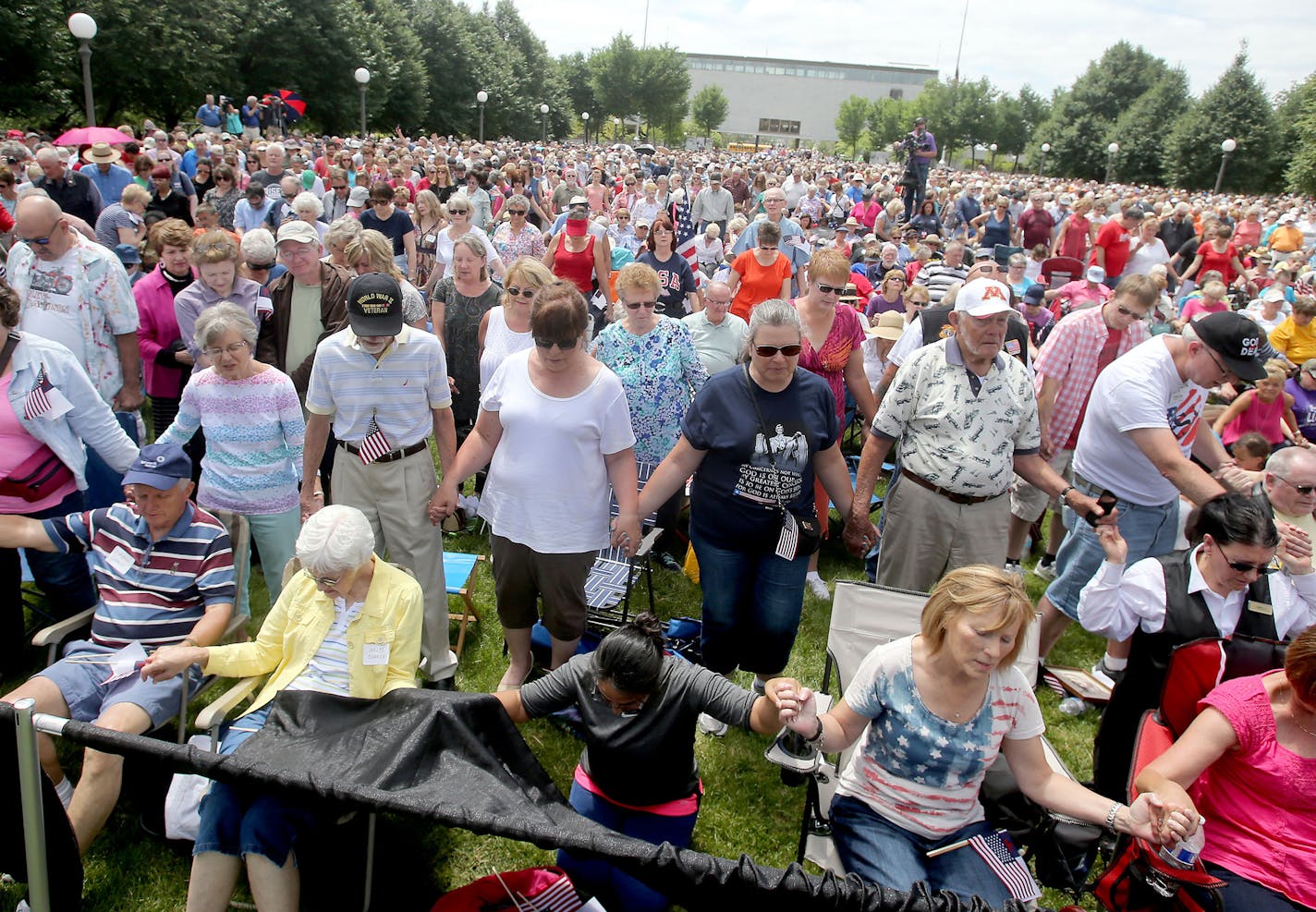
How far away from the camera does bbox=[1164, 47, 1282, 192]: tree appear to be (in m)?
45.4

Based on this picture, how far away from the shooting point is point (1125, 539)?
382cm

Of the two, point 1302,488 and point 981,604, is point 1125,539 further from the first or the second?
point 981,604

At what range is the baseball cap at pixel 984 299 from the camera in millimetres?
3287

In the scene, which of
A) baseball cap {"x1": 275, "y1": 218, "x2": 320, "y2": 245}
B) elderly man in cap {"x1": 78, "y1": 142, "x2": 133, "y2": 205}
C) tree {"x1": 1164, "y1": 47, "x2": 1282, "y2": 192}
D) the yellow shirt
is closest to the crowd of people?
baseball cap {"x1": 275, "y1": 218, "x2": 320, "y2": 245}

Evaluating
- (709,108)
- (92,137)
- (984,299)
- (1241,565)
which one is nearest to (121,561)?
(984,299)

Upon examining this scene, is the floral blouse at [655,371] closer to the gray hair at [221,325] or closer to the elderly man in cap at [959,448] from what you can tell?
the elderly man in cap at [959,448]

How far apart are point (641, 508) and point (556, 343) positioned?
0.77 metres

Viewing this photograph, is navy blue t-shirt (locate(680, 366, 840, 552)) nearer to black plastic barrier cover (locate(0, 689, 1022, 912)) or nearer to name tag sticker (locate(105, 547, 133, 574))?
black plastic barrier cover (locate(0, 689, 1022, 912))

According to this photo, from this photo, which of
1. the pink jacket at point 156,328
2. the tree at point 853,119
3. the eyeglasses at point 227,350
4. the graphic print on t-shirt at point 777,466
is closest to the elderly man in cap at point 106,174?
the pink jacket at point 156,328

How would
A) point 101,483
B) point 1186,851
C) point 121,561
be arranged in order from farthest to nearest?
1. point 101,483
2. point 121,561
3. point 1186,851

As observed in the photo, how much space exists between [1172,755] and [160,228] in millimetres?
5387

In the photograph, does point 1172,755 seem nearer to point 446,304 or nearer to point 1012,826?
point 1012,826

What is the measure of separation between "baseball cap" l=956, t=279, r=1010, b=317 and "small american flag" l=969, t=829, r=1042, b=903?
1.86 m

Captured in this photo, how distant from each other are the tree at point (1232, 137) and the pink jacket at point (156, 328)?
5369 centimetres
